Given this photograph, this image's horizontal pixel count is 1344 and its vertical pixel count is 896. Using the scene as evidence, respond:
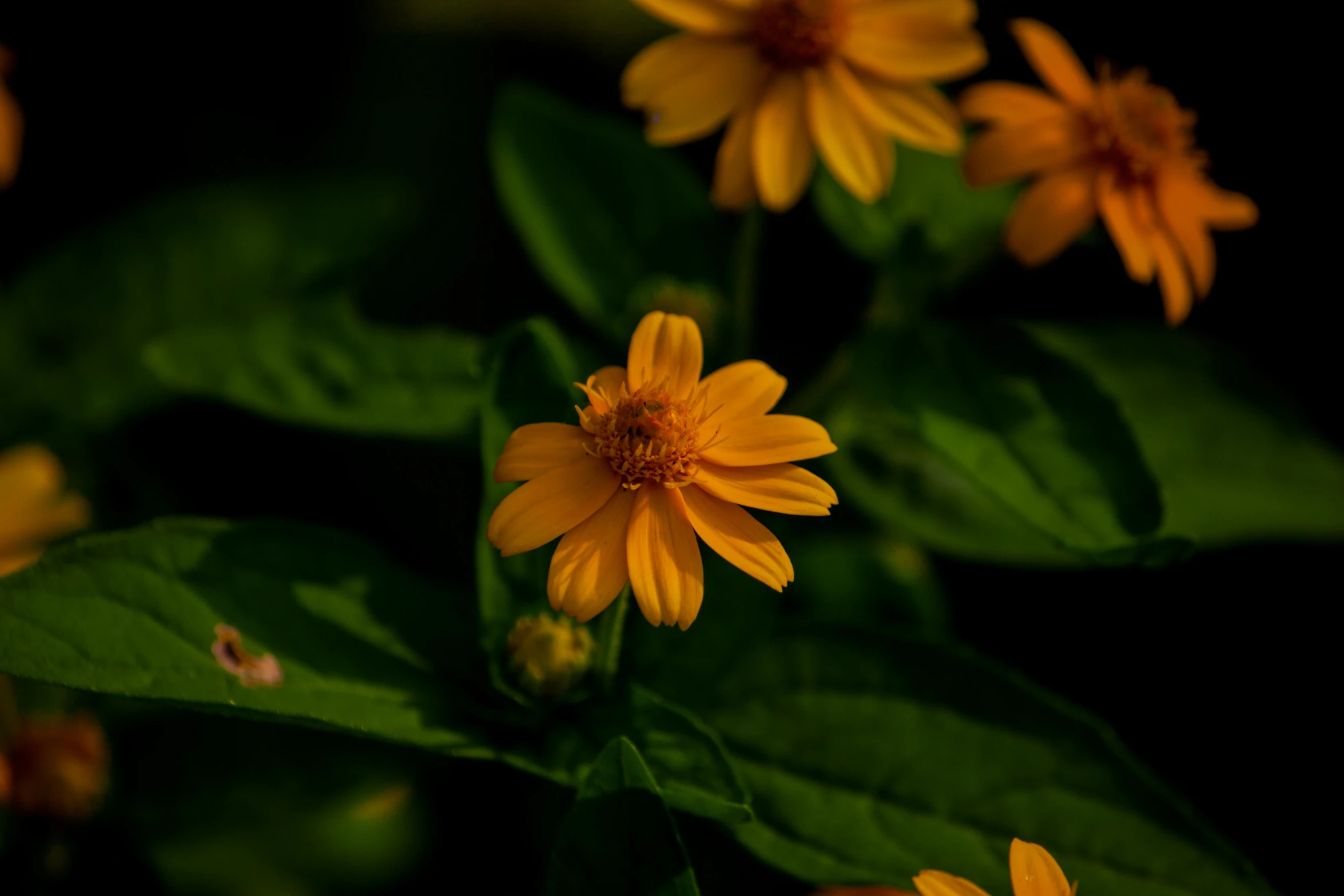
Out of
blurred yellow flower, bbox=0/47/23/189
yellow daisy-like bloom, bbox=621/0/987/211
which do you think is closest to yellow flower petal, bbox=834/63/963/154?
yellow daisy-like bloom, bbox=621/0/987/211

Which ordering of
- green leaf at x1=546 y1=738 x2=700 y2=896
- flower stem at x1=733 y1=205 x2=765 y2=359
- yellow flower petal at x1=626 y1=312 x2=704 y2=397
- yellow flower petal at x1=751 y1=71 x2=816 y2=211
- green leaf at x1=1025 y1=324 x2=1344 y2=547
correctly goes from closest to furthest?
green leaf at x1=546 y1=738 x2=700 y2=896
yellow flower petal at x1=626 y1=312 x2=704 y2=397
yellow flower petal at x1=751 y1=71 x2=816 y2=211
flower stem at x1=733 y1=205 x2=765 y2=359
green leaf at x1=1025 y1=324 x2=1344 y2=547

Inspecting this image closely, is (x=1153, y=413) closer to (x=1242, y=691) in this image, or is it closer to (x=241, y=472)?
(x=1242, y=691)

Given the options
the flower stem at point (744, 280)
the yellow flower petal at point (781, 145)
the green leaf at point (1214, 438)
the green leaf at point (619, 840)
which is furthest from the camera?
the green leaf at point (1214, 438)

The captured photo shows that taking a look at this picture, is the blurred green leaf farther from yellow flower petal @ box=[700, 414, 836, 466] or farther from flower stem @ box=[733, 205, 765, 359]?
flower stem @ box=[733, 205, 765, 359]

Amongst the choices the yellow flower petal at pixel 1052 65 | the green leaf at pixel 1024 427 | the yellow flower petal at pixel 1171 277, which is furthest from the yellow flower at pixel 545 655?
the yellow flower petal at pixel 1052 65

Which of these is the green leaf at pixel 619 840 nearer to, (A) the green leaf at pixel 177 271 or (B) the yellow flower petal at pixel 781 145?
(B) the yellow flower petal at pixel 781 145
